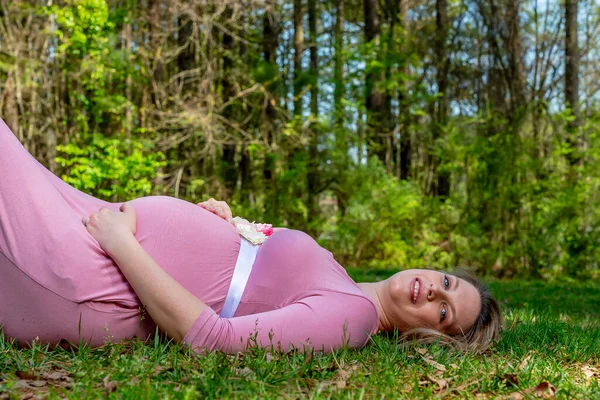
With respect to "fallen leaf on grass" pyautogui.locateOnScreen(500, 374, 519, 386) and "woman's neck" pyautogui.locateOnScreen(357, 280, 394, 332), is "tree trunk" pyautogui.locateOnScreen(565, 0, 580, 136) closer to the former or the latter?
"woman's neck" pyautogui.locateOnScreen(357, 280, 394, 332)

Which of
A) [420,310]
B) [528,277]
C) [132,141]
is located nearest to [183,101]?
[132,141]

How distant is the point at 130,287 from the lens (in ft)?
8.71

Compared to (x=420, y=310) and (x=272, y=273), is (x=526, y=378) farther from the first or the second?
(x=272, y=273)

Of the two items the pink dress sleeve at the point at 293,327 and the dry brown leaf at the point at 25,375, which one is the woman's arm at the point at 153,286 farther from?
the dry brown leaf at the point at 25,375

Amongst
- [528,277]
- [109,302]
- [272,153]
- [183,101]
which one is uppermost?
[183,101]

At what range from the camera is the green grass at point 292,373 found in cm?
210

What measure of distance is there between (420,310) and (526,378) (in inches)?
33.7

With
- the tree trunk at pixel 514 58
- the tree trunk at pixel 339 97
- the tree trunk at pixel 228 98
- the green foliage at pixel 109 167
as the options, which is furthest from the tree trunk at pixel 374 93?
the green foliage at pixel 109 167

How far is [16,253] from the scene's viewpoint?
98.7 inches

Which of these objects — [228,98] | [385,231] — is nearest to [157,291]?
[385,231]

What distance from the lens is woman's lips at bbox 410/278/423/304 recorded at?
10.7 feet

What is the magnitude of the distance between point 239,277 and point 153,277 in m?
0.53

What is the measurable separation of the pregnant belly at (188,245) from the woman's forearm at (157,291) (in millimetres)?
241

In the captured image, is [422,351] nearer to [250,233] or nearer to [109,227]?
[250,233]
